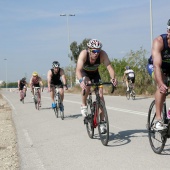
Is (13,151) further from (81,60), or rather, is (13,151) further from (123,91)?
(123,91)

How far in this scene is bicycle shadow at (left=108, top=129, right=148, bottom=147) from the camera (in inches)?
286

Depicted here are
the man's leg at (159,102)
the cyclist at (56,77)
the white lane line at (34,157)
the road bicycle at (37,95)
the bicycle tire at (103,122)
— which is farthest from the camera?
the road bicycle at (37,95)

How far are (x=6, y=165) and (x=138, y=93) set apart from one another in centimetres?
1946

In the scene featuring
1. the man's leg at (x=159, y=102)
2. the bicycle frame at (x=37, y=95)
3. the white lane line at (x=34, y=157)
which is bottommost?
the white lane line at (x=34, y=157)

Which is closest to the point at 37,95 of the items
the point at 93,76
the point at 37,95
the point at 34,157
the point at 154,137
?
the point at 37,95

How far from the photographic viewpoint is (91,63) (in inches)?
296

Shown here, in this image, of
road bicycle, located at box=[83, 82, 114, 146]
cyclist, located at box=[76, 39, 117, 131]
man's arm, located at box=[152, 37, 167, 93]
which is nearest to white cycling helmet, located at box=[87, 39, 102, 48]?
cyclist, located at box=[76, 39, 117, 131]

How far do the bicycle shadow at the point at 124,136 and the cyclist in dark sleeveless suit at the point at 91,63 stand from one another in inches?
36.8

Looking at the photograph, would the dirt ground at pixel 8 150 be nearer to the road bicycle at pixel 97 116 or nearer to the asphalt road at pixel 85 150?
the asphalt road at pixel 85 150

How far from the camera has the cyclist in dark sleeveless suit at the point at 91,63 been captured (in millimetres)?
7160

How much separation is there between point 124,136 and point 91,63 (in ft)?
5.86

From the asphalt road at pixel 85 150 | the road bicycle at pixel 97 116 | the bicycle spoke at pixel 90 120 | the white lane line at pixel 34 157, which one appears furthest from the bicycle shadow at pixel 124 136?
the white lane line at pixel 34 157

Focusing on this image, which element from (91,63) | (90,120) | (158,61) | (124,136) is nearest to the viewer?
(158,61)

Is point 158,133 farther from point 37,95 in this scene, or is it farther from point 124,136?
point 37,95
